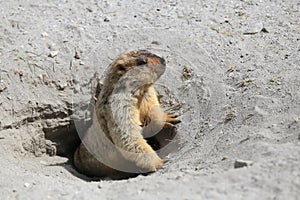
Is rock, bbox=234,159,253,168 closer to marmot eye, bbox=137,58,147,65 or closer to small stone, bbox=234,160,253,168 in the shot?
small stone, bbox=234,160,253,168

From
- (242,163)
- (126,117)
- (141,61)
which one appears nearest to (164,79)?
(141,61)

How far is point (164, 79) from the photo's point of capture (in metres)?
5.72

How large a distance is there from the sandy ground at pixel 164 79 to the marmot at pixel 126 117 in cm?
25

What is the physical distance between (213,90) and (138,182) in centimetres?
201

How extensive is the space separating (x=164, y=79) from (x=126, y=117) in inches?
37.1

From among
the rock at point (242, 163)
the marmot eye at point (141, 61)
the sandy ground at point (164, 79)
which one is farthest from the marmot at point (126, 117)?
the rock at point (242, 163)

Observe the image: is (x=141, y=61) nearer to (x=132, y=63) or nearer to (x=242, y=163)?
(x=132, y=63)

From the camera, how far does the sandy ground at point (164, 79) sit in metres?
4.08

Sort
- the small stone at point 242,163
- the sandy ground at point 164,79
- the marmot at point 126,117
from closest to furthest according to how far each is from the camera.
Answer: the small stone at point 242,163
the sandy ground at point 164,79
the marmot at point 126,117

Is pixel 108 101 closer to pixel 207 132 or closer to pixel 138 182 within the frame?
pixel 207 132

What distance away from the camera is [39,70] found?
5648mm

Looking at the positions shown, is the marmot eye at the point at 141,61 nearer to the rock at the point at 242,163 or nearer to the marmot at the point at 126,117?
the marmot at the point at 126,117

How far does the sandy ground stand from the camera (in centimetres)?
408

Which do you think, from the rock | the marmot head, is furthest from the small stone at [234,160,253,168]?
the marmot head
